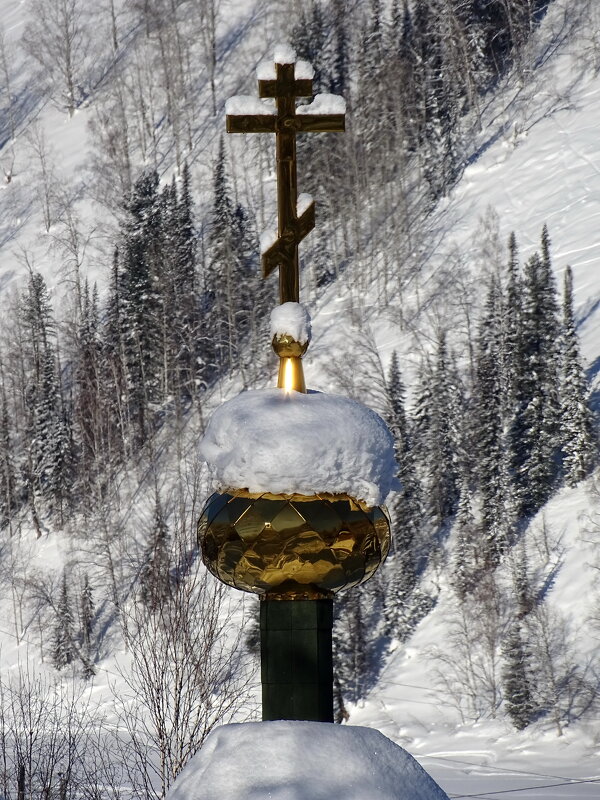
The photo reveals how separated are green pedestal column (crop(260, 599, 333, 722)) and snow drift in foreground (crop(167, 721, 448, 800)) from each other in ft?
1.45

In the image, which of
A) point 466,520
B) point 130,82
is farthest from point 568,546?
point 130,82

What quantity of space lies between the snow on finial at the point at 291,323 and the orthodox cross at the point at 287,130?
4.7 inches

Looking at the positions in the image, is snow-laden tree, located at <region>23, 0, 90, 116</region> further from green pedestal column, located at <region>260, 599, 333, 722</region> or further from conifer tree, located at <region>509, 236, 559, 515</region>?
green pedestal column, located at <region>260, 599, 333, 722</region>

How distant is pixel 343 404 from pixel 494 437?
39.5 metres

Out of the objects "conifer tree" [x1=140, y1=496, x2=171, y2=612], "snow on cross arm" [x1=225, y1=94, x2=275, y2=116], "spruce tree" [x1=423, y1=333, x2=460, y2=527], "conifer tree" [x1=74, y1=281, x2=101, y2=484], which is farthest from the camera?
"conifer tree" [x1=74, y1=281, x2=101, y2=484]

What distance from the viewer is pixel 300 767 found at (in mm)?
3527

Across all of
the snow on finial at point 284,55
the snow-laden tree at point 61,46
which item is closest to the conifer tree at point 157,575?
the snow on finial at point 284,55

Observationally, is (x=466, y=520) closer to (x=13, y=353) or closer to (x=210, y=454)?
(x=13, y=353)

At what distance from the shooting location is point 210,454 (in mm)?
4250

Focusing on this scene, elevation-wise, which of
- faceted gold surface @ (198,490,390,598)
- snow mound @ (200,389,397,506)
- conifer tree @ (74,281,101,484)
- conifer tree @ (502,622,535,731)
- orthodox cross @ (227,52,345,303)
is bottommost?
conifer tree @ (502,622,535,731)

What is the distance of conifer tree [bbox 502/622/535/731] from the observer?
35.1m

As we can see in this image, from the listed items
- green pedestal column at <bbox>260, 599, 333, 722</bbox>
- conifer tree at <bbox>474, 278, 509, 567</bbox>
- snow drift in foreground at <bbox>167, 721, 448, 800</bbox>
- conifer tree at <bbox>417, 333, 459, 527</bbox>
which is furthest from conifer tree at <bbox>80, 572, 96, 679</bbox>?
snow drift in foreground at <bbox>167, 721, 448, 800</bbox>

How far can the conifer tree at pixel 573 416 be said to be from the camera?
1610 inches

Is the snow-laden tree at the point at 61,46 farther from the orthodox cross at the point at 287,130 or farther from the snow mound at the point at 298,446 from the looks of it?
the snow mound at the point at 298,446
